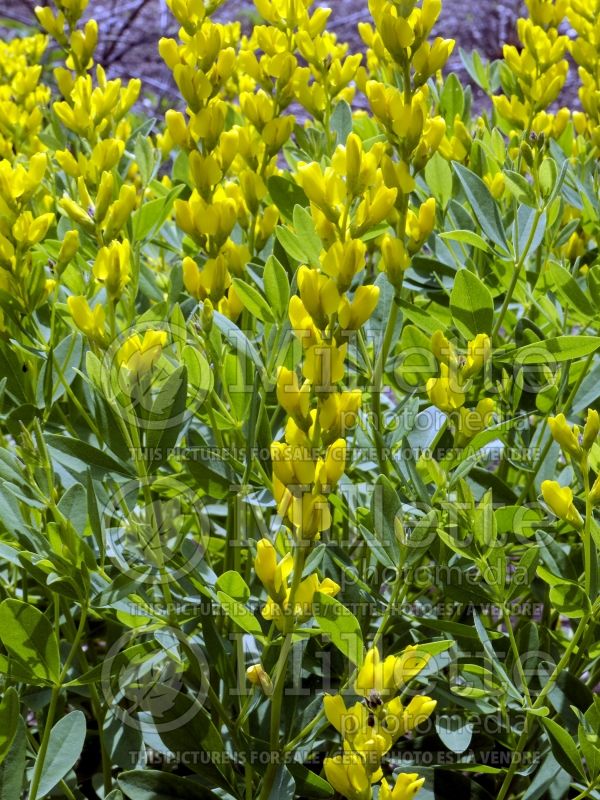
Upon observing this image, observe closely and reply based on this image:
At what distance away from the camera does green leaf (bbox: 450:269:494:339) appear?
122cm

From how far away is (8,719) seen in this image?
105 centimetres

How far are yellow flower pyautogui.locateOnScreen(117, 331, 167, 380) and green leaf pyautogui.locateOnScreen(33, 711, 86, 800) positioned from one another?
448 millimetres

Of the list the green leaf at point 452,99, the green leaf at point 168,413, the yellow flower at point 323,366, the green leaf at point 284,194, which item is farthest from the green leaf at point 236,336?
the green leaf at point 452,99

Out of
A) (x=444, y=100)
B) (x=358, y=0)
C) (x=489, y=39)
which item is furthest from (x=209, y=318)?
(x=358, y=0)

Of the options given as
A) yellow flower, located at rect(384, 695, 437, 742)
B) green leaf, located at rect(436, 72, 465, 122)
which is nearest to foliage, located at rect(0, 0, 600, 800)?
yellow flower, located at rect(384, 695, 437, 742)

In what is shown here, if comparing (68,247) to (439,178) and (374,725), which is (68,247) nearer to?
(439,178)

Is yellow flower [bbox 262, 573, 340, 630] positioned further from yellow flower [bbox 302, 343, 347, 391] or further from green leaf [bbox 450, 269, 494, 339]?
green leaf [bbox 450, 269, 494, 339]

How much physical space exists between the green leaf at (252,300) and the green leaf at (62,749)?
57 centimetres

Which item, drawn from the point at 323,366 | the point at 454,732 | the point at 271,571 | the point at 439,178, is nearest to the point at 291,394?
the point at 323,366

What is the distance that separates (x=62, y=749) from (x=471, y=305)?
2.54 ft

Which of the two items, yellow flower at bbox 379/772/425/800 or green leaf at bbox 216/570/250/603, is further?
green leaf at bbox 216/570/250/603

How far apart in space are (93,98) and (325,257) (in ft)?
2.20

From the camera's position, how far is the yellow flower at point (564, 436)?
1.02m

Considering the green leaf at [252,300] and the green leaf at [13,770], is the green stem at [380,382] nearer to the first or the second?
the green leaf at [252,300]
